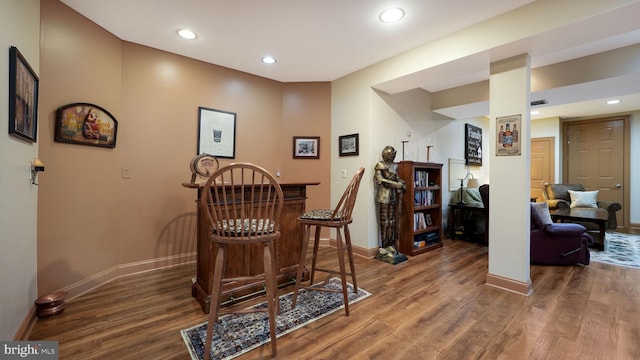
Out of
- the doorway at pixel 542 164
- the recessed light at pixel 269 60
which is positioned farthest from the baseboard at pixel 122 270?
the doorway at pixel 542 164

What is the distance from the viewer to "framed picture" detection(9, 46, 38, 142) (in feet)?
4.71

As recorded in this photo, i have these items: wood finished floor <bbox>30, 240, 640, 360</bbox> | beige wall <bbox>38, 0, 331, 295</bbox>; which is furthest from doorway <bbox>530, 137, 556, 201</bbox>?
beige wall <bbox>38, 0, 331, 295</bbox>

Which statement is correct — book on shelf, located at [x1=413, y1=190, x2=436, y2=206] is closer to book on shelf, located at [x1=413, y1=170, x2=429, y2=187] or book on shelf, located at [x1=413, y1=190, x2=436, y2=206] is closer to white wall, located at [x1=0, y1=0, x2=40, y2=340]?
book on shelf, located at [x1=413, y1=170, x2=429, y2=187]

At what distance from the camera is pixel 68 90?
2209 mm

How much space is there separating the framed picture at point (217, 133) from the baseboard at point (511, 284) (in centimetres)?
330

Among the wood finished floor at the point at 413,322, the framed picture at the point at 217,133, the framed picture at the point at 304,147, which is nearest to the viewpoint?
the wood finished floor at the point at 413,322

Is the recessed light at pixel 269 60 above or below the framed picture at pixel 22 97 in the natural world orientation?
above

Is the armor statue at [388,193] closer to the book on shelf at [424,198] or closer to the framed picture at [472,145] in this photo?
the book on shelf at [424,198]

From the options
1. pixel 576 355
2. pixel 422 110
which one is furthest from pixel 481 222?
pixel 576 355

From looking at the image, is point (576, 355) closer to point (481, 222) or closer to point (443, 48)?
point (443, 48)

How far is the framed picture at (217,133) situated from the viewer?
3217mm

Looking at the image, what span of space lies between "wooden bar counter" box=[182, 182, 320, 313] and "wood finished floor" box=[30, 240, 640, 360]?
0.41 ft

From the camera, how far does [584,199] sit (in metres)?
4.83

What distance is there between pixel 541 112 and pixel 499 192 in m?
4.24
